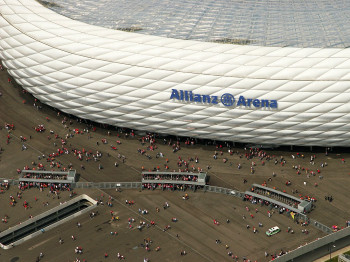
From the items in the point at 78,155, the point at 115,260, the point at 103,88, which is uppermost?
the point at 103,88

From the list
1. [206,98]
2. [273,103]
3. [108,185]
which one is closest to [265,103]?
[273,103]

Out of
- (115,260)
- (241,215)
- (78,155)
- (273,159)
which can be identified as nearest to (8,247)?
(115,260)

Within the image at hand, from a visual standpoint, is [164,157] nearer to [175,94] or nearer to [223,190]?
[175,94]

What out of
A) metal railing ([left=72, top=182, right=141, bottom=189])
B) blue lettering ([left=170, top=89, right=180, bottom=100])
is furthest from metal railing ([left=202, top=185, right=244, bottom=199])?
blue lettering ([left=170, top=89, right=180, bottom=100])

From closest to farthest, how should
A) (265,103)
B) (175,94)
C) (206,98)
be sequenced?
(265,103) < (206,98) < (175,94)

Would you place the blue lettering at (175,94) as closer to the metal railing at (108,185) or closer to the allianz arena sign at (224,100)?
the allianz arena sign at (224,100)

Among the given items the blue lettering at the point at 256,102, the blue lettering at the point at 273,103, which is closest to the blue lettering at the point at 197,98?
the blue lettering at the point at 256,102

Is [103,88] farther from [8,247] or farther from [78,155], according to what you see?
[8,247]
